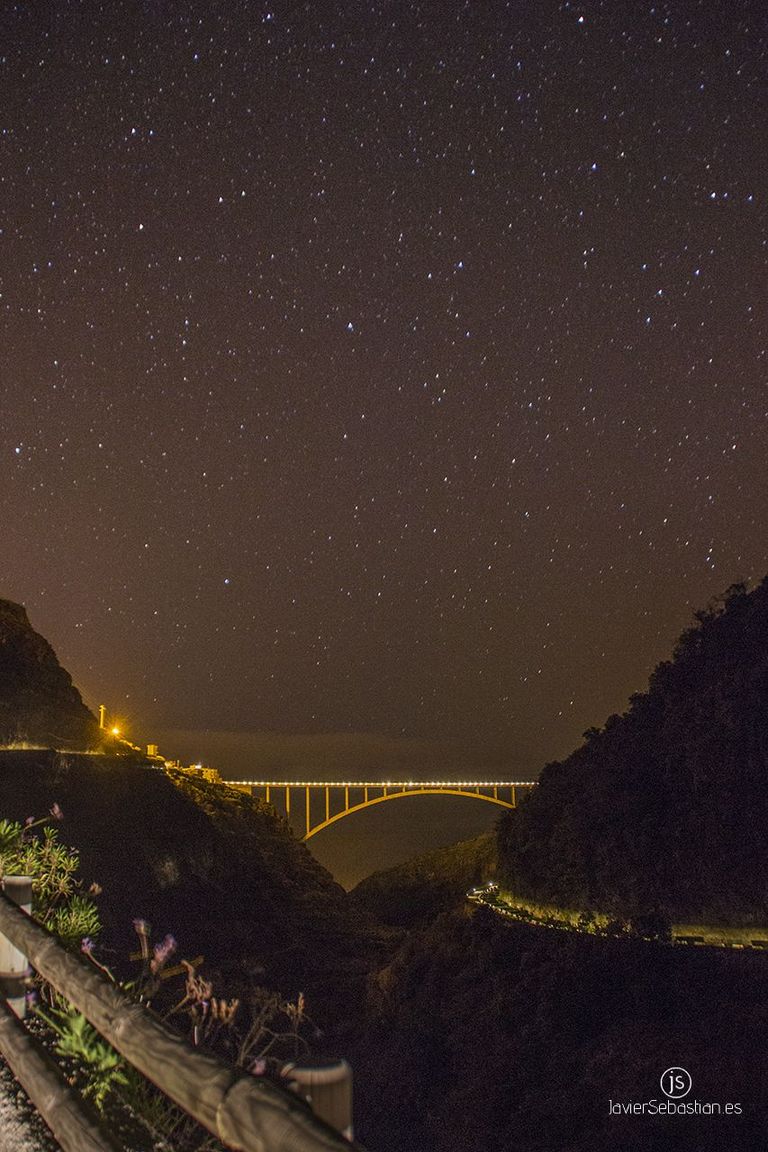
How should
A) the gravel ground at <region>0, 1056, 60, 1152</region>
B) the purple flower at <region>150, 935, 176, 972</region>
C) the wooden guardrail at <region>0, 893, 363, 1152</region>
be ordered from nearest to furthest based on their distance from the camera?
the wooden guardrail at <region>0, 893, 363, 1152</region> → the gravel ground at <region>0, 1056, 60, 1152</region> → the purple flower at <region>150, 935, 176, 972</region>

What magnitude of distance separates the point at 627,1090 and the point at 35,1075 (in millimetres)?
30533

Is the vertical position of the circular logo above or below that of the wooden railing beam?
below

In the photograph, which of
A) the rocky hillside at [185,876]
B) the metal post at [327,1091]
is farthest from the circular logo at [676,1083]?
the metal post at [327,1091]

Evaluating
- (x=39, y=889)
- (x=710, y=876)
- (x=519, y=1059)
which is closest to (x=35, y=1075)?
(x=39, y=889)

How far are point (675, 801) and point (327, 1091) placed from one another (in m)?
→ 39.8

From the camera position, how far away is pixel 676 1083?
1083 inches

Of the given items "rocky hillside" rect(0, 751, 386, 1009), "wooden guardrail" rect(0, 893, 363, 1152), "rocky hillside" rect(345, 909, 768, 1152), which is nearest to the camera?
"wooden guardrail" rect(0, 893, 363, 1152)

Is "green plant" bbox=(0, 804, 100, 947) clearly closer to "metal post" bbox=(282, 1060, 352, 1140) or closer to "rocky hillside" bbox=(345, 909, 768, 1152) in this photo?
"metal post" bbox=(282, 1060, 352, 1140)

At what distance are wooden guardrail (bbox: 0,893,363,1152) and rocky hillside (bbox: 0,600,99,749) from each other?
172ft

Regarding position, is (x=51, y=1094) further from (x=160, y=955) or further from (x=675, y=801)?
(x=675, y=801)

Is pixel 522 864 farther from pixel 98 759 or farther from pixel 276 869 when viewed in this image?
pixel 98 759

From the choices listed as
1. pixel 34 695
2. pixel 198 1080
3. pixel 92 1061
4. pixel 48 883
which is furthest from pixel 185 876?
pixel 198 1080

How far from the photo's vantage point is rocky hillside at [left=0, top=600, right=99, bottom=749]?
52.7 m

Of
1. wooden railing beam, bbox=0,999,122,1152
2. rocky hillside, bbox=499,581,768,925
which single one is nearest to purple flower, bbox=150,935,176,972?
wooden railing beam, bbox=0,999,122,1152
